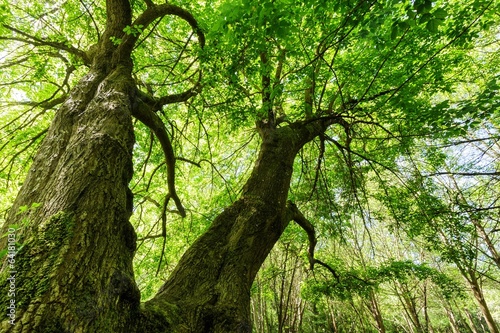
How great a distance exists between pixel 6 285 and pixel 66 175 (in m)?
0.76

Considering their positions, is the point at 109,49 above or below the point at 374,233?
below

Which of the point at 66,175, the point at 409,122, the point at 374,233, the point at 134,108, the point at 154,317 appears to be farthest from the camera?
the point at 374,233

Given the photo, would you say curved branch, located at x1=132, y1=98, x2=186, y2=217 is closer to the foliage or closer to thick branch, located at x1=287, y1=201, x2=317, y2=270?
the foliage

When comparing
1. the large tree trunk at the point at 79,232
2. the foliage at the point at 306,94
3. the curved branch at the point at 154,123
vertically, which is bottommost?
the large tree trunk at the point at 79,232

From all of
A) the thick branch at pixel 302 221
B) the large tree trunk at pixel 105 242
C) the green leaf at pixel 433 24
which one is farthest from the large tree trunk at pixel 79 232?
the green leaf at pixel 433 24

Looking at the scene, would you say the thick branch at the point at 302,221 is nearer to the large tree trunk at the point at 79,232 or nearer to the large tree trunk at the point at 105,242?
the large tree trunk at the point at 105,242

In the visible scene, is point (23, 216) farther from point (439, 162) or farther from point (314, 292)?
point (314, 292)

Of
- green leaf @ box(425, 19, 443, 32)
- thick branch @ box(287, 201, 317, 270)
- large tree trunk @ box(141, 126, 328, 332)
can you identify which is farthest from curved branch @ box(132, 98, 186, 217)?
green leaf @ box(425, 19, 443, 32)

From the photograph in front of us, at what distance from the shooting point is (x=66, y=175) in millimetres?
1784

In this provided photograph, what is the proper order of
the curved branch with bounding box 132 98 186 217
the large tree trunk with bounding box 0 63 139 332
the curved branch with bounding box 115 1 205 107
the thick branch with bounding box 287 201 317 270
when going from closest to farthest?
the large tree trunk with bounding box 0 63 139 332 < the curved branch with bounding box 132 98 186 217 < the curved branch with bounding box 115 1 205 107 < the thick branch with bounding box 287 201 317 270

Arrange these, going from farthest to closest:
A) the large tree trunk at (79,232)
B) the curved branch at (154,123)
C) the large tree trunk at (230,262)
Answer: the curved branch at (154,123) < the large tree trunk at (230,262) < the large tree trunk at (79,232)

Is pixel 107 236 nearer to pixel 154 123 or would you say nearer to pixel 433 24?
pixel 154 123

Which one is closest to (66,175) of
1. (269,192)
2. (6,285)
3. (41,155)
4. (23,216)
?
(23,216)

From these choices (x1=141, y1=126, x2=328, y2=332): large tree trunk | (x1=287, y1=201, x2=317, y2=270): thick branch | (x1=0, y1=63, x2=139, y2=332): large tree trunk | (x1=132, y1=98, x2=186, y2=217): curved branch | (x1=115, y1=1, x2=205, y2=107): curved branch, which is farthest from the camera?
(x1=287, y1=201, x2=317, y2=270): thick branch
